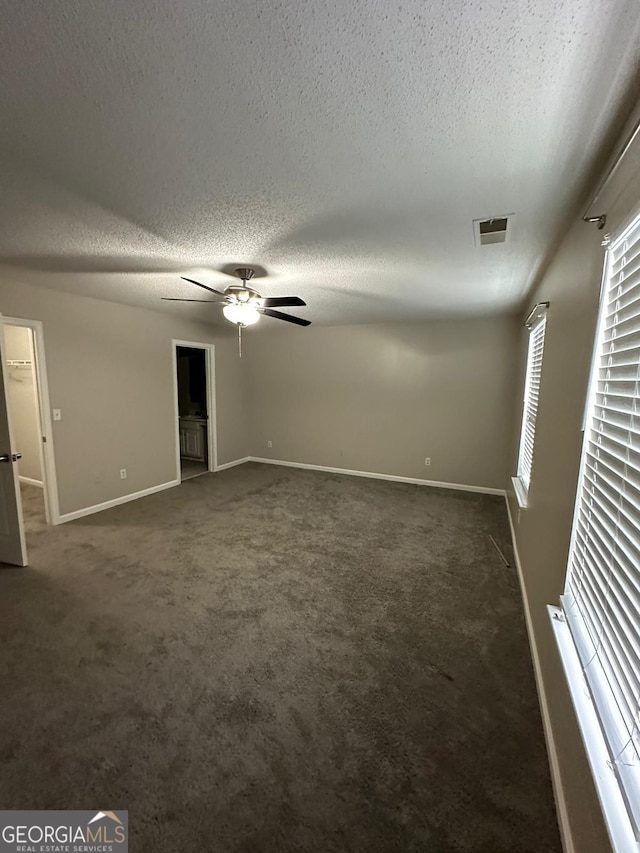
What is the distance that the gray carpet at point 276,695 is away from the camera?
1.26 metres

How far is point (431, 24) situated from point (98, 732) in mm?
2731

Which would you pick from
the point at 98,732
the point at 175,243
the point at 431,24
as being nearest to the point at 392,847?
the point at 98,732

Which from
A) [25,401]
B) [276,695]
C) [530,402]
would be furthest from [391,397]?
[25,401]

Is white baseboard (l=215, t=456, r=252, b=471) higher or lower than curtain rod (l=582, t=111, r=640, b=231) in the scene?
lower

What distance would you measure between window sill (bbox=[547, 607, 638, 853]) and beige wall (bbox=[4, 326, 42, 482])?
18.0ft

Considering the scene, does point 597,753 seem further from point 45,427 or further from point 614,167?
point 45,427

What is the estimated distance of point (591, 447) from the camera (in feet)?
4.15

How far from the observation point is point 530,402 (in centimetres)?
310

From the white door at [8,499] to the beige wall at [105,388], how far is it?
2.70 feet

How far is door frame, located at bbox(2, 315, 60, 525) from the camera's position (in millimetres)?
3412

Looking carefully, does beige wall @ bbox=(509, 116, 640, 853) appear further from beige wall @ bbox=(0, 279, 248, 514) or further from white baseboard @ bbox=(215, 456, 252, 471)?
white baseboard @ bbox=(215, 456, 252, 471)

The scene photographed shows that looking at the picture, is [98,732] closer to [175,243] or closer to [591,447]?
[591,447]

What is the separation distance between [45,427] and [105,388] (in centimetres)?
74

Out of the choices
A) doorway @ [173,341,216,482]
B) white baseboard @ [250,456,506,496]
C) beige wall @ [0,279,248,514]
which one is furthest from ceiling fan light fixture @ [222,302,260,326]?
white baseboard @ [250,456,506,496]
